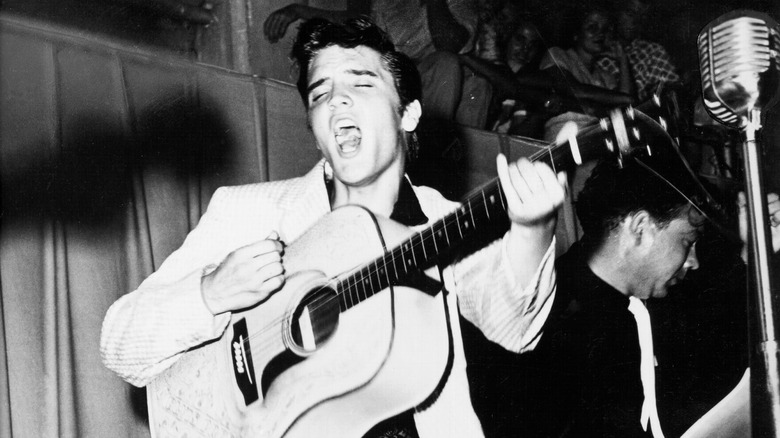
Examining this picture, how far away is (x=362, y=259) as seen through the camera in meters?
1.56

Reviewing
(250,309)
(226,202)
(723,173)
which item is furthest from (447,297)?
(723,173)

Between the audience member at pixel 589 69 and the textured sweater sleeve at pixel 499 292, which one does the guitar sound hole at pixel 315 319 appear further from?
the audience member at pixel 589 69

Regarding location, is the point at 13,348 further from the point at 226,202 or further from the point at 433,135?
the point at 433,135

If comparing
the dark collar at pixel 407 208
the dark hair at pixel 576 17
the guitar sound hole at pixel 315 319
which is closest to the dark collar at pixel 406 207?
the dark collar at pixel 407 208

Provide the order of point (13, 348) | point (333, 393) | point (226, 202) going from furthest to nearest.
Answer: point (226, 202), point (13, 348), point (333, 393)

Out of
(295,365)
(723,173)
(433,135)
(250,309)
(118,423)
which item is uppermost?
(433,135)

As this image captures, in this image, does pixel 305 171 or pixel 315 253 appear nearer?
pixel 315 253

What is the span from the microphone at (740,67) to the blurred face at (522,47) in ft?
1.27

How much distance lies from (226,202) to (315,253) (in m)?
0.29

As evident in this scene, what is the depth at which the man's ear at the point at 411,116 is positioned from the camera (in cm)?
180

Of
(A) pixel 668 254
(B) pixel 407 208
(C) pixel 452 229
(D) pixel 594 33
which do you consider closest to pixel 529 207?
(C) pixel 452 229

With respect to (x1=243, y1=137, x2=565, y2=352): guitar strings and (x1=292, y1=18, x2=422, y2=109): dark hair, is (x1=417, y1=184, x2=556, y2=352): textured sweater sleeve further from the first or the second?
(x1=292, y1=18, x2=422, y2=109): dark hair

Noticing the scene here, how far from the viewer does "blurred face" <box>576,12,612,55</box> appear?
2.01 meters

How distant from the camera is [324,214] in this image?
1691 mm
